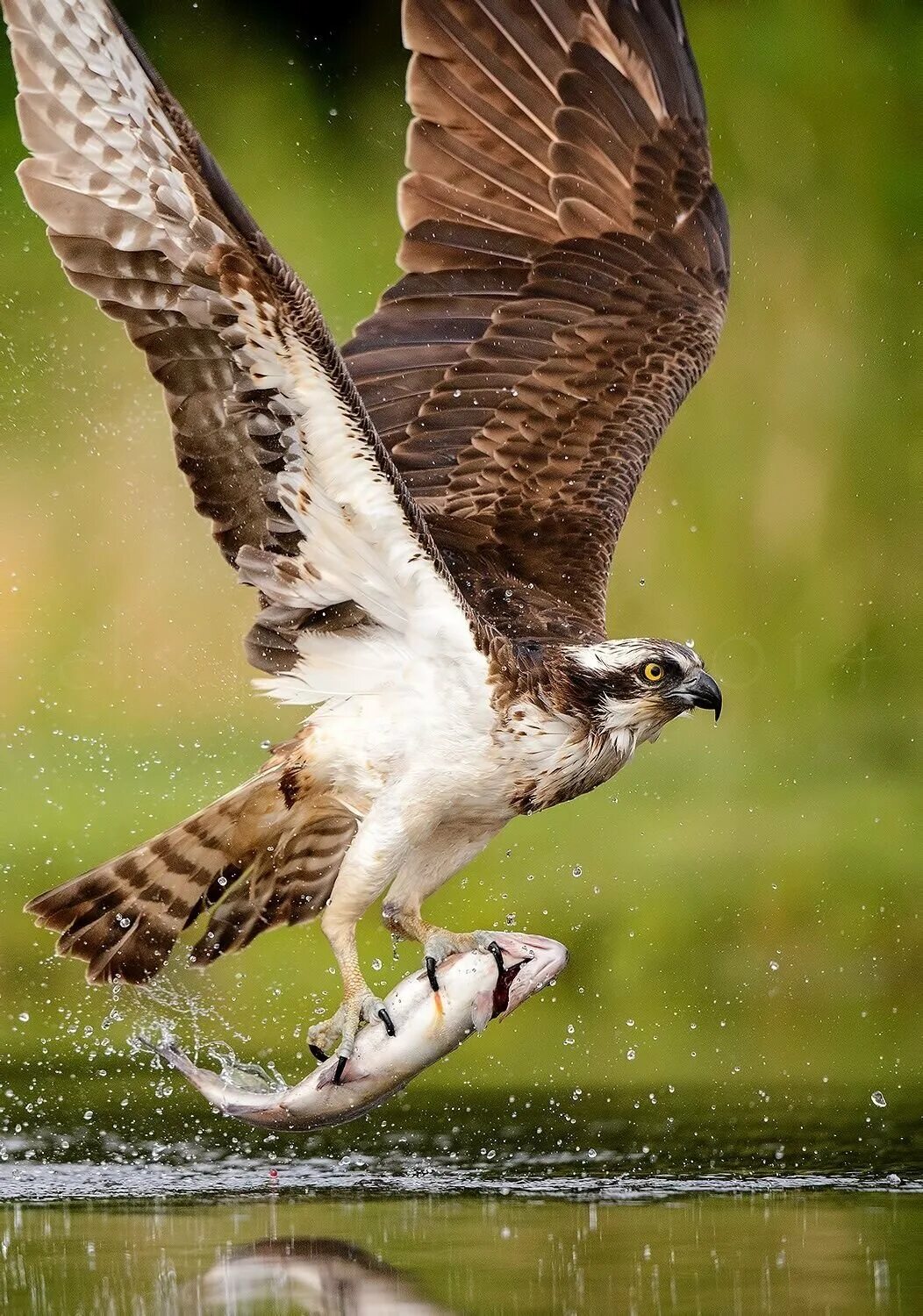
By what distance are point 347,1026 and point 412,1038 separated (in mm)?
357

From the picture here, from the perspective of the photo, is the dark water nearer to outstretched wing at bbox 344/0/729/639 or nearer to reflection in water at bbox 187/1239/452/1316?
reflection in water at bbox 187/1239/452/1316

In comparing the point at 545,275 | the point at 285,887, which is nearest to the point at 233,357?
the point at 285,887

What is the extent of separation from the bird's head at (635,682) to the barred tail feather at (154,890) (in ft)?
3.27

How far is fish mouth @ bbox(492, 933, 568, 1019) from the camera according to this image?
6.61 meters

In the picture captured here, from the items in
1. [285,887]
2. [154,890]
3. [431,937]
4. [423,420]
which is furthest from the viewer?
[423,420]

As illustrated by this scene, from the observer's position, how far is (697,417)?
16.3 m

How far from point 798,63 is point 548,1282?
12.2 meters

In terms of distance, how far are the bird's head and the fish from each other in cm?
90

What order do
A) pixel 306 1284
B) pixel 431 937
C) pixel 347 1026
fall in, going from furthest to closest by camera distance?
pixel 431 937 → pixel 347 1026 → pixel 306 1284

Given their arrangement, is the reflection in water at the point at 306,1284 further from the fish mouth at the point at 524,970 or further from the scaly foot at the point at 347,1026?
the fish mouth at the point at 524,970

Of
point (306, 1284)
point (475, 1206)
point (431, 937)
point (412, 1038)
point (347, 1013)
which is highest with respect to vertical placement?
point (431, 937)

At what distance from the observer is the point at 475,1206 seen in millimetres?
7344

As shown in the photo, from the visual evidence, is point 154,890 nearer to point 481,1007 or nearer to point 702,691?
point 481,1007

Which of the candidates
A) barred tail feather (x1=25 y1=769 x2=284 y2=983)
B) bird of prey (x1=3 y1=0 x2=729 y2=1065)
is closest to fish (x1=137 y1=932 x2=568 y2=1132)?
bird of prey (x1=3 y1=0 x2=729 y2=1065)
